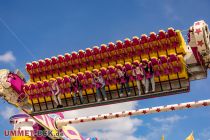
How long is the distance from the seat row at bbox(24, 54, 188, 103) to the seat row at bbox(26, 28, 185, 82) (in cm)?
110

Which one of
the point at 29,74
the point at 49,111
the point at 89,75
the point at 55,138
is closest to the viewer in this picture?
the point at 89,75

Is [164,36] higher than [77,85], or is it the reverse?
[164,36]

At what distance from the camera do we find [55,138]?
28328mm

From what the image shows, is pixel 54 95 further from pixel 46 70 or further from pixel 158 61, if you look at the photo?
pixel 158 61

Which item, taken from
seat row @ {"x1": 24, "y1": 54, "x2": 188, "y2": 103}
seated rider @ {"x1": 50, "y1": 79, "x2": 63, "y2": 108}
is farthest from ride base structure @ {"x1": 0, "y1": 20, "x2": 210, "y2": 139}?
seated rider @ {"x1": 50, "y1": 79, "x2": 63, "y2": 108}

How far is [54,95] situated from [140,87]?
5476 mm

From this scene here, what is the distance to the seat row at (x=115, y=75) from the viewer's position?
2111 centimetres

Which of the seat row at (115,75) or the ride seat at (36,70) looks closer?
the seat row at (115,75)

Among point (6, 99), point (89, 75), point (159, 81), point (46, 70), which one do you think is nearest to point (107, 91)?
point (89, 75)

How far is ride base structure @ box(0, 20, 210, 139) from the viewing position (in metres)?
21.0

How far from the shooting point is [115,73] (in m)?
22.0

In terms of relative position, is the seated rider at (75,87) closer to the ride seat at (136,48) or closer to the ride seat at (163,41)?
the ride seat at (136,48)

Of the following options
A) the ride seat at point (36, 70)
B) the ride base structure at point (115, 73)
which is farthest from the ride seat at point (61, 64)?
the ride seat at point (36, 70)

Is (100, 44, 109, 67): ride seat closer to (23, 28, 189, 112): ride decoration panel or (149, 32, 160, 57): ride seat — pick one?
(23, 28, 189, 112): ride decoration panel
